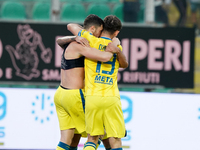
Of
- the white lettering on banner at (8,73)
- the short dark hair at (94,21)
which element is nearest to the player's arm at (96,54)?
the short dark hair at (94,21)

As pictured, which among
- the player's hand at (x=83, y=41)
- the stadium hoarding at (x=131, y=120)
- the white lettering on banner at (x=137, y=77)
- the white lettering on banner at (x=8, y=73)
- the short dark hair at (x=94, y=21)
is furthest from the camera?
the white lettering on banner at (x=137, y=77)

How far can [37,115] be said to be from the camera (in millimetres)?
6383

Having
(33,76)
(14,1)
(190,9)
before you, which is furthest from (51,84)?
(190,9)

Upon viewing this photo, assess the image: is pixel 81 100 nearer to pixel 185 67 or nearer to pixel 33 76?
pixel 33 76

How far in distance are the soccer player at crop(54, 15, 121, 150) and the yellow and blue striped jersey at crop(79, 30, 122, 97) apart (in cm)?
15

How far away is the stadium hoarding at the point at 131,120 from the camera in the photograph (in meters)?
6.32

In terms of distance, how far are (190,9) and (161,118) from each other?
226cm

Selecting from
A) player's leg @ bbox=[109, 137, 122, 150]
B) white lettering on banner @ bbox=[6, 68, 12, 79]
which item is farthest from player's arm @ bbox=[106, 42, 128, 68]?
white lettering on banner @ bbox=[6, 68, 12, 79]

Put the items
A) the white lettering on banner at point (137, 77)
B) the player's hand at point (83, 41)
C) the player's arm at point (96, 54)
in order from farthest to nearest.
Result: the white lettering on banner at point (137, 77), the player's hand at point (83, 41), the player's arm at point (96, 54)

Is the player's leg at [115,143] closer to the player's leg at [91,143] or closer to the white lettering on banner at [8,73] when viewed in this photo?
the player's leg at [91,143]

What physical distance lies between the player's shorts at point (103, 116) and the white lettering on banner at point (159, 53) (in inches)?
123

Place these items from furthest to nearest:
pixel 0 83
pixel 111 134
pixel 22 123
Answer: pixel 0 83
pixel 22 123
pixel 111 134

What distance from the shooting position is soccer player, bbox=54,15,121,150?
4227 mm

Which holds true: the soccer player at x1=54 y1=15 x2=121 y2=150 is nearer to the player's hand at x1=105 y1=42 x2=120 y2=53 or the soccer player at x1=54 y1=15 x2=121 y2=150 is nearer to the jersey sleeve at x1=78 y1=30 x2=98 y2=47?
the jersey sleeve at x1=78 y1=30 x2=98 y2=47
